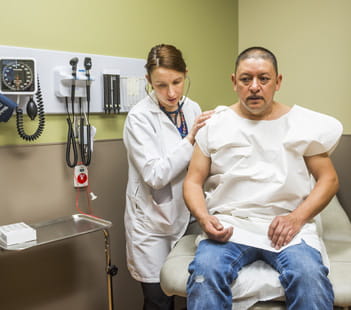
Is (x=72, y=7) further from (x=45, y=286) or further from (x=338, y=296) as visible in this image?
(x=338, y=296)

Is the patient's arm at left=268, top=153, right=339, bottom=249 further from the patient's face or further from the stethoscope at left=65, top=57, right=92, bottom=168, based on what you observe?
the stethoscope at left=65, top=57, right=92, bottom=168

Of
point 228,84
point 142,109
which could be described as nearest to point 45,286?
point 142,109

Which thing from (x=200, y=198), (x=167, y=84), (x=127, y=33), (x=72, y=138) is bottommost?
(x=200, y=198)

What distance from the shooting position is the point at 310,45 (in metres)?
2.26

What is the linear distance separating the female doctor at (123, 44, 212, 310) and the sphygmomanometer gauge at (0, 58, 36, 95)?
40 centimetres

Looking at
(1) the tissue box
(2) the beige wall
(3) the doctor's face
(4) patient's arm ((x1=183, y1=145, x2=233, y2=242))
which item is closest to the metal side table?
(1) the tissue box

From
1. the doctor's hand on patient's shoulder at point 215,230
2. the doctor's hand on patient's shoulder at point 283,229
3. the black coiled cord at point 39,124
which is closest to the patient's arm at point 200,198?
the doctor's hand on patient's shoulder at point 215,230

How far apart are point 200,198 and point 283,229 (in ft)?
1.05

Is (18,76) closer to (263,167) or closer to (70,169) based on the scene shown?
(70,169)

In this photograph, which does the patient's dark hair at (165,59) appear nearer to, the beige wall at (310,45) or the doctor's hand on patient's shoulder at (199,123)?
the doctor's hand on patient's shoulder at (199,123)

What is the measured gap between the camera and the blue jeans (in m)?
1.17

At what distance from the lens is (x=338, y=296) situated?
122 centimetres

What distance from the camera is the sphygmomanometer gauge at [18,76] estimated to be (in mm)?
1528

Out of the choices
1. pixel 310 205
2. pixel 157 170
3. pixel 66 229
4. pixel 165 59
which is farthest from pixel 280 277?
pixel 165 59
